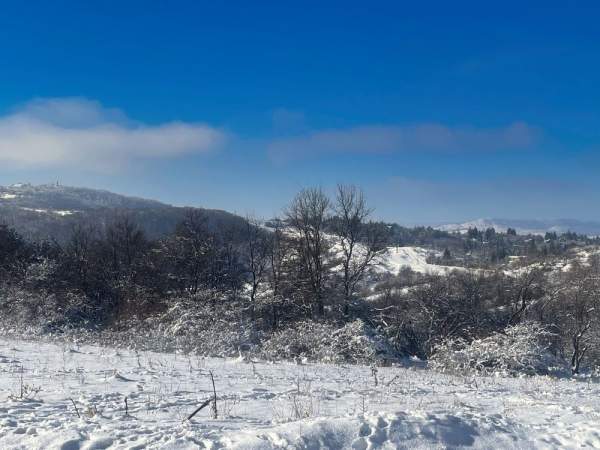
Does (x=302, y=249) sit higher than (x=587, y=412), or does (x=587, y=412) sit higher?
(x=302, y=249)

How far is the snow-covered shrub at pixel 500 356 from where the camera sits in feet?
61.7

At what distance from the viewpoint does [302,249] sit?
1046 inches

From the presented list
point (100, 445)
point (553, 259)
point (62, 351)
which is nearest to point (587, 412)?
point (100, 445)

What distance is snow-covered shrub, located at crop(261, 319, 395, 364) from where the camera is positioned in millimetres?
19469

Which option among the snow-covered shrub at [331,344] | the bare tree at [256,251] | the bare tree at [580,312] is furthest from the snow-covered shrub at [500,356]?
the bare tree at [580,312]

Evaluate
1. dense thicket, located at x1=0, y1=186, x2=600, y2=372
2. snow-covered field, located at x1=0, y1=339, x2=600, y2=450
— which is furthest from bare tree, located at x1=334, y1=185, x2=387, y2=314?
snow-covered field, located at x1=0, y1=339, x2=600, y2=450

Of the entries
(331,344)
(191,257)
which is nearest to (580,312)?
(331,344)

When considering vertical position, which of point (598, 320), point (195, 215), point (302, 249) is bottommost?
point (598, 320)

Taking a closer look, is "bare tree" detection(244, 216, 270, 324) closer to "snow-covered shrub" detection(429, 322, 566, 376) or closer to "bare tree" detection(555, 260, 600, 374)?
"snow-covered shrub" detection(429, 322, 566, 376)

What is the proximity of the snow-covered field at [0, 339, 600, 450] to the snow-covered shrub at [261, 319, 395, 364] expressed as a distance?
27.4 feet

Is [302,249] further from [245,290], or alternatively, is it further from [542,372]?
[542,372]

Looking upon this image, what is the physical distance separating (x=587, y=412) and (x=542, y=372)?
48.1ft

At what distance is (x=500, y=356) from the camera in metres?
Answer: 19.5

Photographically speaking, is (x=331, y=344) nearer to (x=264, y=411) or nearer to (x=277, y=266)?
(x=277, y=266)
